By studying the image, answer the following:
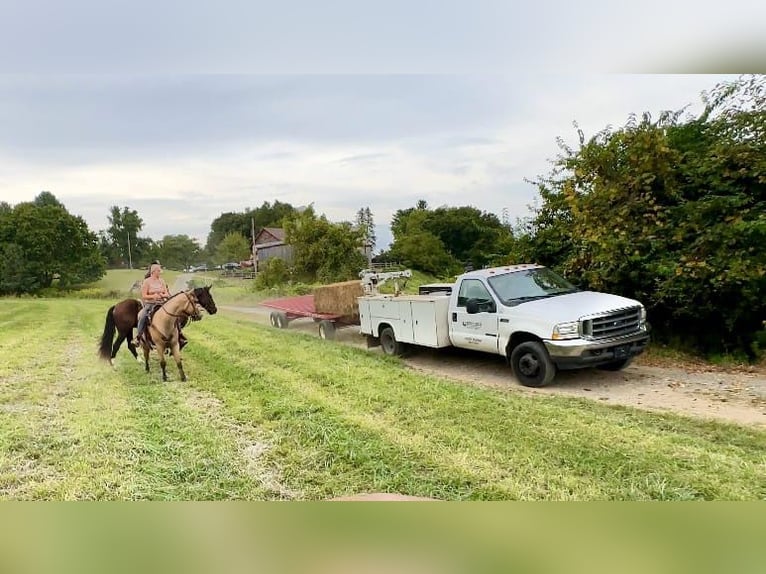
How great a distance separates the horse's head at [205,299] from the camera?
9.75ft

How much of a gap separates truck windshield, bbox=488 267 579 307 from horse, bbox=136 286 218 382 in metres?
1.80

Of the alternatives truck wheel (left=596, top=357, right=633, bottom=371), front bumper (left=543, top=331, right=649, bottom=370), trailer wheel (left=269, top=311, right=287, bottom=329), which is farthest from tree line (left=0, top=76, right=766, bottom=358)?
front bumper (left=543, top=331, right=649, bottom=370)

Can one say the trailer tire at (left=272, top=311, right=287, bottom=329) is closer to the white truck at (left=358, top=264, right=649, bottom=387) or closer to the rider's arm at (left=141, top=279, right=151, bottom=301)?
the white truck at (left=358, top=264, right=649, bottom=387)

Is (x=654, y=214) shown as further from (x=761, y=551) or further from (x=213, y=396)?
(x=213, y=396)

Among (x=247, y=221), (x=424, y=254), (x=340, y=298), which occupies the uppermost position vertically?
(x=247, y=221)

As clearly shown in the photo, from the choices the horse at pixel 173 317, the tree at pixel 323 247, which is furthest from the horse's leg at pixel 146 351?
the tree at pixel 323 247

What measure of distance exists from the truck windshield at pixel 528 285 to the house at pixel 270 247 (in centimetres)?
134

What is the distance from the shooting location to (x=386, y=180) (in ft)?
9.96

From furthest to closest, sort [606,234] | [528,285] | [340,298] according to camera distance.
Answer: [606,234]
[528,285]
[340,298]

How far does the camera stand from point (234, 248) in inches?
119

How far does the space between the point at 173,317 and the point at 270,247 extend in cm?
69

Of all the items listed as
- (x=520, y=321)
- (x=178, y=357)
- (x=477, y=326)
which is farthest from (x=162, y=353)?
(x=520, y=321)

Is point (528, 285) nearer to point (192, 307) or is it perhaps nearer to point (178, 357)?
point (192, 307)

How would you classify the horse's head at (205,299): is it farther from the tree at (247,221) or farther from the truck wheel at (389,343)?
the truck wheel at (389,343)
